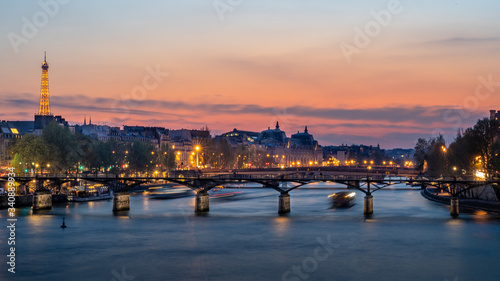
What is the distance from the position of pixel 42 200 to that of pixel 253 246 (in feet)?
117

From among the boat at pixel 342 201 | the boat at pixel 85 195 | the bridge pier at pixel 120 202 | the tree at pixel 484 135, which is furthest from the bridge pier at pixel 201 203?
the tree at pixel 484 135

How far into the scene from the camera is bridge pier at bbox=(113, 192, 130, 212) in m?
78.8

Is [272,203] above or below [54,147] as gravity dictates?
below

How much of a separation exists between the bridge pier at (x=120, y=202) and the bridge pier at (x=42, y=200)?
8.50m

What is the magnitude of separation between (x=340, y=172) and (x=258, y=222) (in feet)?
211

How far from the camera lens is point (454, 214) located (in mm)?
72688

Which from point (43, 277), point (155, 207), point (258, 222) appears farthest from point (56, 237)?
point (155, 207)

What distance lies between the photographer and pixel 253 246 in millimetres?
54719

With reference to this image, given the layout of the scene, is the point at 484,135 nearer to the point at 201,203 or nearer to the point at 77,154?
the point at 201,203

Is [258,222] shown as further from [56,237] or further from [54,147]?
[54,147]

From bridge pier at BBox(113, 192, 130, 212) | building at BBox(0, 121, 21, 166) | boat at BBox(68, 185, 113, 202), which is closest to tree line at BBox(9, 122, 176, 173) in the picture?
boat at BBox(68, 185, 113, 202)

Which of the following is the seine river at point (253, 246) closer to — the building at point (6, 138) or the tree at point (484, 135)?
the tree at point (484, 135)

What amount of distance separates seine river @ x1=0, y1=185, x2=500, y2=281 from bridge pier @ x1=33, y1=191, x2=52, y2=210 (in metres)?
1.12

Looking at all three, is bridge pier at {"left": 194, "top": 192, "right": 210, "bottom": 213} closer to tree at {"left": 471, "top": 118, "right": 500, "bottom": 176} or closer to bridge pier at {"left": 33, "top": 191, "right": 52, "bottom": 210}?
bridge pier at {"left": 33, "top": 191, "right": 52, "bottom": 210}
